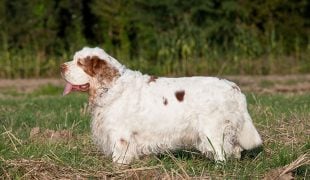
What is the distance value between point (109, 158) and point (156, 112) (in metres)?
0.72

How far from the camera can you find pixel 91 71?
860 centimetres

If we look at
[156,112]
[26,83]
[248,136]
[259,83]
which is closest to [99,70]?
[156,112]

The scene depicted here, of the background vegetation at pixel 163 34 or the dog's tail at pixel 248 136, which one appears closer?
the dog's tail at pixel 248 136

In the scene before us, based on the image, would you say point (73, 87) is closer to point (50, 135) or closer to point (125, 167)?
point (125, 167)

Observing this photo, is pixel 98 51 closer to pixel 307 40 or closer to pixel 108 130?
pixel 108 130

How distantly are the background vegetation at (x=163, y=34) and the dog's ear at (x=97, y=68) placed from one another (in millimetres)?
15914

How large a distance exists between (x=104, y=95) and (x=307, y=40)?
63.4 ft

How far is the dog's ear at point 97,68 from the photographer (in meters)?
8.56

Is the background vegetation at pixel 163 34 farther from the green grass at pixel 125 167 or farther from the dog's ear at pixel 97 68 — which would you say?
the dog's ear at pixel 97 68

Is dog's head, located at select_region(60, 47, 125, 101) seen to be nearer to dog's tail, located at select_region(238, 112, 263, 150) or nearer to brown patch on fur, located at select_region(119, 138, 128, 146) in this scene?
Result: brown patch on fur, located at select_region(119, 138, 128, 146)

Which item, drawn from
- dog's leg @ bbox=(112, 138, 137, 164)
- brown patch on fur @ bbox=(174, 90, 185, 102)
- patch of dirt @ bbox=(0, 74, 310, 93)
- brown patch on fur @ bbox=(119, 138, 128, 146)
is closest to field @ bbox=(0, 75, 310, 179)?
dog's leg @ bbox=(112, 138, 137, 164)

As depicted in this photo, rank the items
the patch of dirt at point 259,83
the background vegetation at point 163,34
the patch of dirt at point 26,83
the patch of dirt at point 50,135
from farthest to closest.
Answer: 1. the background vegetation at point 163,34
2. the patch of dirt at point 26,83
3. the patch of dirt at point 259,83
4. the patch of dirt at point 50,135

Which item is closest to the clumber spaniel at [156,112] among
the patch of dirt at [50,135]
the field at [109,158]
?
the field at [109,158]

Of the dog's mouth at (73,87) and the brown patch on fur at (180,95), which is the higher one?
the dog's mouth at (73,87)
